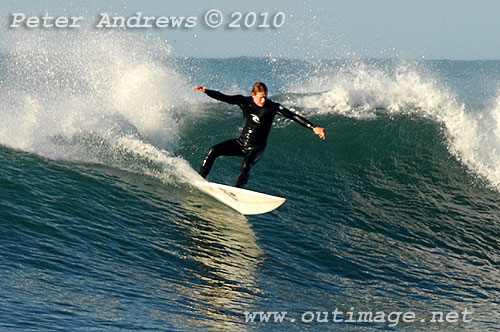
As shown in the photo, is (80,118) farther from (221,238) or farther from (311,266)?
(311,266)

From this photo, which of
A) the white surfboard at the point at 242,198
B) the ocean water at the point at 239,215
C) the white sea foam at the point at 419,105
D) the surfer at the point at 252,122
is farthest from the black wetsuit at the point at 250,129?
the white sea foam at the point at 419,105

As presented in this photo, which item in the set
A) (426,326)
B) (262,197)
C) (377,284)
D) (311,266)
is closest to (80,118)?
(262,197)

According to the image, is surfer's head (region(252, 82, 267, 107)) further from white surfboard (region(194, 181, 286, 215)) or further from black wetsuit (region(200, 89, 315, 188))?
white surfboard (region(194, 181, 286, 215))

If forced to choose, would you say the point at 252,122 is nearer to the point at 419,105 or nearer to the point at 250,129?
the point at 250,129

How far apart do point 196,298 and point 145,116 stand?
25.4 ft

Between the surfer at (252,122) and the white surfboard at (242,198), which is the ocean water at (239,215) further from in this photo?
the surfer at (252,122)

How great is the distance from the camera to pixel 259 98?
8031 mm

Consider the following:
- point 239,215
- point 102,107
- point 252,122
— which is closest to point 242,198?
point 239,215

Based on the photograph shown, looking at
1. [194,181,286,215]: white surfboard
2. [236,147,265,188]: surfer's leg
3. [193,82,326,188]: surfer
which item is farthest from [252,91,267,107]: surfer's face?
[194,181,286,215]: white surfboard

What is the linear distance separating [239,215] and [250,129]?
1.43 metres

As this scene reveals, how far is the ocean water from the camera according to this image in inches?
232

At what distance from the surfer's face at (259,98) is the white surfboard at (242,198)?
4.07 feet

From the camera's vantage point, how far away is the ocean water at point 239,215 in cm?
589

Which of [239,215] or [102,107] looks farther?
[102,107]
